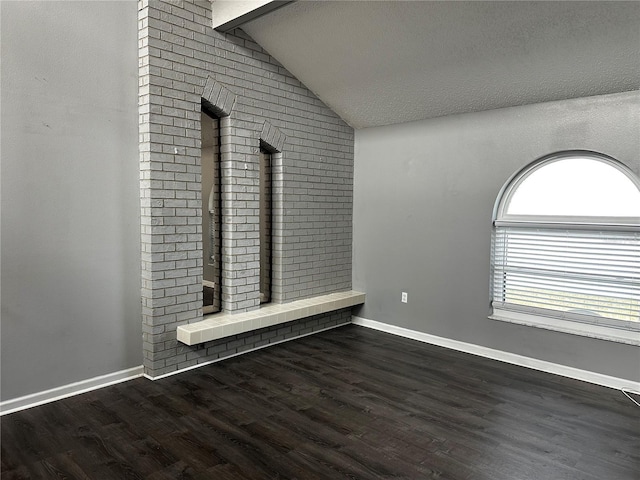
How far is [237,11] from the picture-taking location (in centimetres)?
385

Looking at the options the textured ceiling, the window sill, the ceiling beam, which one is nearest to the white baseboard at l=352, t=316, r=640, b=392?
the window sill

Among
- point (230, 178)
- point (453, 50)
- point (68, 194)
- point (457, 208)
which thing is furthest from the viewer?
point (457, 208)

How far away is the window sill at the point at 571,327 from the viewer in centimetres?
372

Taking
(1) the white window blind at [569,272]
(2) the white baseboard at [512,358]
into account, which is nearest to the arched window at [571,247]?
(1) the white window blind at [569,272]

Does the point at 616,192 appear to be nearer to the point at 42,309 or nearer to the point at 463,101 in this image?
the point at 463,101

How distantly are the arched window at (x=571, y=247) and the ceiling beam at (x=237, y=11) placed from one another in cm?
258

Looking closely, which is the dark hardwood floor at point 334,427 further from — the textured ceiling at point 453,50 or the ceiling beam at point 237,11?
the ceiling beam at point 237,11

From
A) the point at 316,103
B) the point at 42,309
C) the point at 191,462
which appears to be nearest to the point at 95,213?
the point at 42,309

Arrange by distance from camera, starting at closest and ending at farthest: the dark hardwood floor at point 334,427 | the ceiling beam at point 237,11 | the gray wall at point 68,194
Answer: the dark hardwood floor at point 334,427
the gray wall at point 68,194
the ceiling beam at point 237,11

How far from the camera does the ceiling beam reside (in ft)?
12.0

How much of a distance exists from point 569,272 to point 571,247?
0.22 metres

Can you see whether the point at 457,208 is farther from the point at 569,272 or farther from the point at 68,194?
the point at 68,194

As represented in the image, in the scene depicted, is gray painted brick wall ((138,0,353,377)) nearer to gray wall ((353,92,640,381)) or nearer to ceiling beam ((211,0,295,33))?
ceiling beam ((211,0,295,33))

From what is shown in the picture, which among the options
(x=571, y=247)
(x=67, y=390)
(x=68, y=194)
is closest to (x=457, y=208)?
(x=571, y=247)
